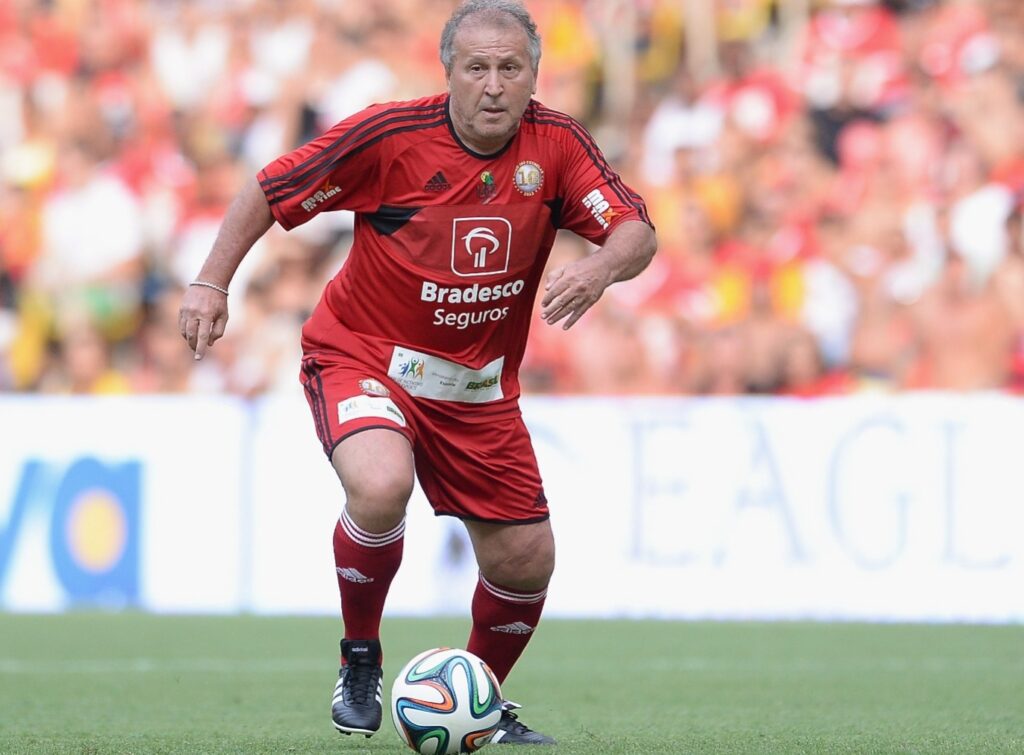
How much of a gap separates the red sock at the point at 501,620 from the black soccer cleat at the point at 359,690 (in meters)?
0.51

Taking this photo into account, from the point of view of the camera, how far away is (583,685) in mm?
7758

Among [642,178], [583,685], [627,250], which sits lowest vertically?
[583,685]

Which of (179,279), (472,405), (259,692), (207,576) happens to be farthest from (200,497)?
(472,405)

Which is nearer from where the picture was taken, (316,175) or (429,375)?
(316,175)

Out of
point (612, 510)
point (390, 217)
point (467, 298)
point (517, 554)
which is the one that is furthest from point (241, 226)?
point (612, 510)

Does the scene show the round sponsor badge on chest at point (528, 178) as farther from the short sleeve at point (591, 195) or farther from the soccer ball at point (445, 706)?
the soccer ball at point (445, 706)

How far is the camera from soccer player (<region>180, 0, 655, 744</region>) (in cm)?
527

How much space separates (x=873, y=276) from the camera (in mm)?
12375

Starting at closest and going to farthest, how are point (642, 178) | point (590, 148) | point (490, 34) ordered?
point (490, 34) < point (590, 148) < point (642, 178)

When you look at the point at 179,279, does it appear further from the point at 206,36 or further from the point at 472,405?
the point at 472,405

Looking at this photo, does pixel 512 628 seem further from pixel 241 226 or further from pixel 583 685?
pixel 583 685

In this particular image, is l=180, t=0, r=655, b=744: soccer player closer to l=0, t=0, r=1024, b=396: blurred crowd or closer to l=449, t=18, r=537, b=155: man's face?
l=449, t=18, r=537, b=155: man's face

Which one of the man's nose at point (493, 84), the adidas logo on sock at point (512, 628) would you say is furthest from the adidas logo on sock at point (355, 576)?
the man's nose at point (493, 84)

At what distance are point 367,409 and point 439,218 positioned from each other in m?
0.62
